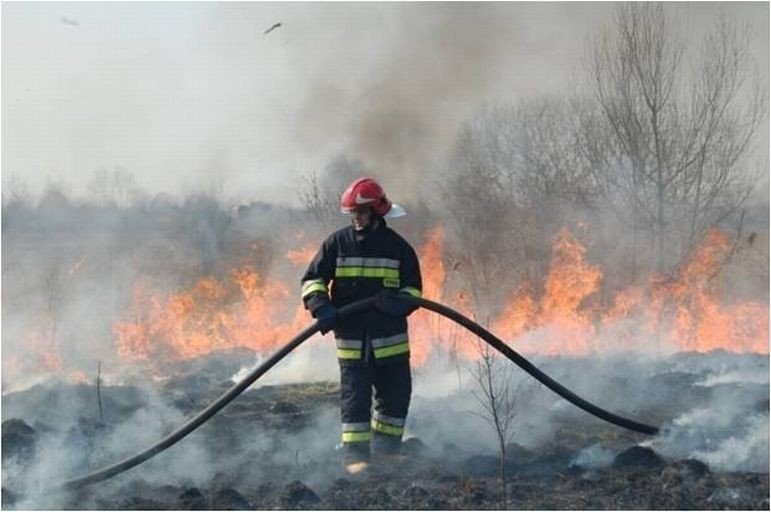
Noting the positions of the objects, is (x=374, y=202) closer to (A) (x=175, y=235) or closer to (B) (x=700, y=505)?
(B) (x=700, y=505)

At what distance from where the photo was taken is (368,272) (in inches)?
248

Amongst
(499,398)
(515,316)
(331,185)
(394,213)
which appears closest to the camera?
(394,213)

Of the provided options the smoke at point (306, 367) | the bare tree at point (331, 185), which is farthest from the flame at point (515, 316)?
the bare tree at point (331, 185)

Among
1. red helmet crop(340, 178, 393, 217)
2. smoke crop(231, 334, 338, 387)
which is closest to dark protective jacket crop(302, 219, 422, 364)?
red helmet crop(340, 178, 393, 217)

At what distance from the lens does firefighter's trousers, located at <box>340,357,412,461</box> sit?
631 cm

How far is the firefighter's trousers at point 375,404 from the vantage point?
6312 millimetres

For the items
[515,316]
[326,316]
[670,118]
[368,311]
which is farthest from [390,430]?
[670,118]

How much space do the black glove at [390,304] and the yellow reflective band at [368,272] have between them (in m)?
0.12

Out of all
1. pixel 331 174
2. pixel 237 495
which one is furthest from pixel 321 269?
pixel 331 174

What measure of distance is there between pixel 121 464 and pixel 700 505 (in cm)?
374

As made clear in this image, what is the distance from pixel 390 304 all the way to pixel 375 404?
0.81 metres

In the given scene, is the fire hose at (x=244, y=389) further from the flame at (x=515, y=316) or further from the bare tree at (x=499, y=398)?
the flame at (x=515, y=316)

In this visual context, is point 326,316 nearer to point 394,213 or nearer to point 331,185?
point 394,213

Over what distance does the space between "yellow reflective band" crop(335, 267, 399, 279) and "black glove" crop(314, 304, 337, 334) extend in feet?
0.95
